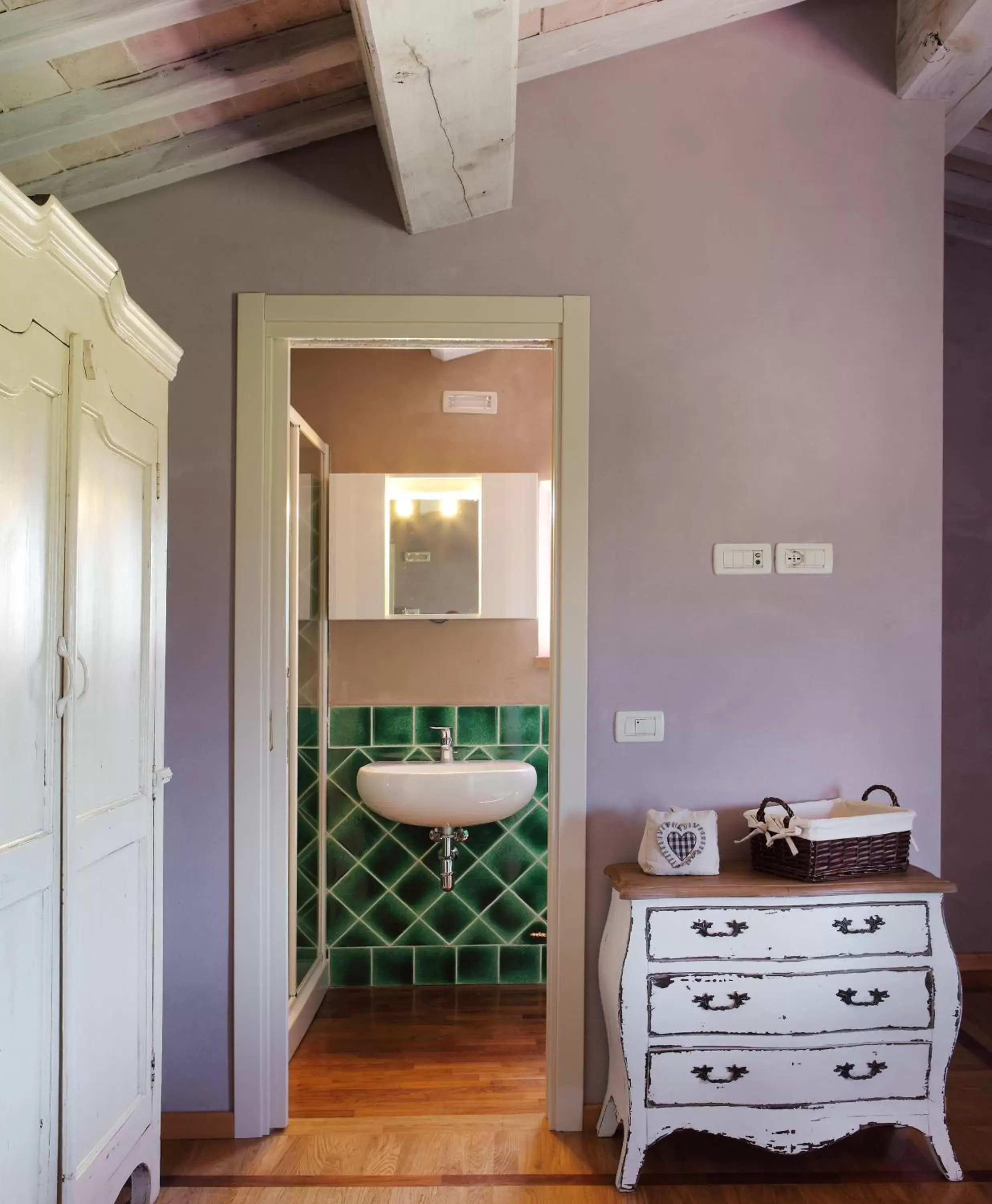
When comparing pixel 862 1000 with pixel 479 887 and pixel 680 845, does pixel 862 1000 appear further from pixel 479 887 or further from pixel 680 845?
pixel 479 887

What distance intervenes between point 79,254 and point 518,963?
304 centimetres

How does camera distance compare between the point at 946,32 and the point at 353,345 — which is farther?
the point at 353,345

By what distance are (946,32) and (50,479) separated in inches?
92.8

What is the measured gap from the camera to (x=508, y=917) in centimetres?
389

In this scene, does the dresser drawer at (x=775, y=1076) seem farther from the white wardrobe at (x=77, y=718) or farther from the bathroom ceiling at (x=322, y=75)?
the bathroom ceiling at (x=322, y=75)

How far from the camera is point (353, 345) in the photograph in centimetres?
Answer: 276

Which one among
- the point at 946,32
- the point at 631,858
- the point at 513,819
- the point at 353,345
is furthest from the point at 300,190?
the point at 513,819

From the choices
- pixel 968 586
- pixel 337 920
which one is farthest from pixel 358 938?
pixel 968 586

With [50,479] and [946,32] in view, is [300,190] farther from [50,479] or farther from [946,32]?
[946,32]

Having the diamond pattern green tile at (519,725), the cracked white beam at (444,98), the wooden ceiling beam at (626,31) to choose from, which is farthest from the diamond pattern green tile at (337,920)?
the wooden ceiling beam at (626,31)

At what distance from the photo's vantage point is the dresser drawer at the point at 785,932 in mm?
2373

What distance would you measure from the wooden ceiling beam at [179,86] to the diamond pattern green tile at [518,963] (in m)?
3.05

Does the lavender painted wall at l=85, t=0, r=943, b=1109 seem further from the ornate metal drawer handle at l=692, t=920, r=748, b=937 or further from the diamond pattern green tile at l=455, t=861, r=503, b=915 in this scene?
the diamond pattern green tile at l=455, t=861, r=503, b=915

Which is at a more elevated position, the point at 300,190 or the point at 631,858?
the point at 300,190
